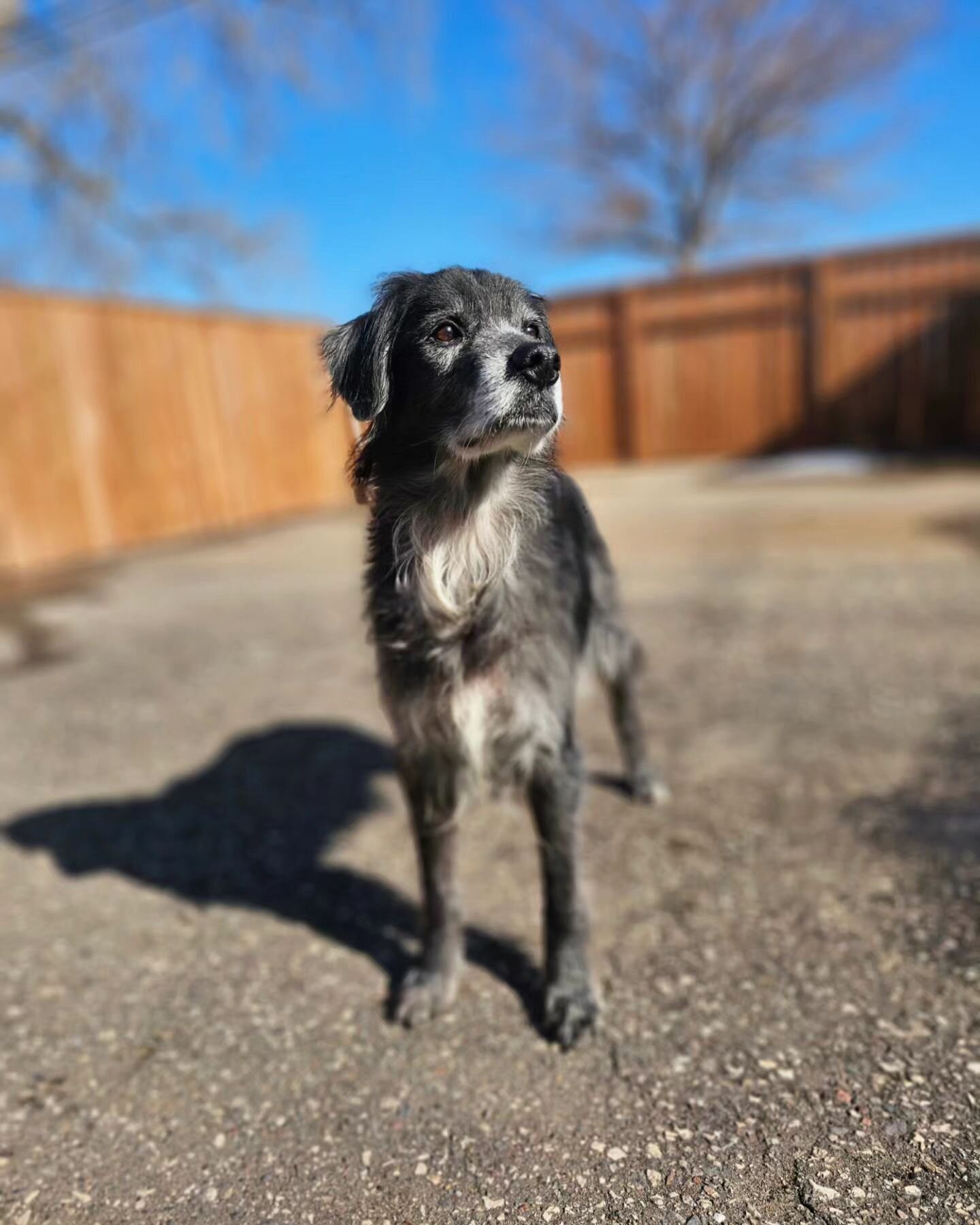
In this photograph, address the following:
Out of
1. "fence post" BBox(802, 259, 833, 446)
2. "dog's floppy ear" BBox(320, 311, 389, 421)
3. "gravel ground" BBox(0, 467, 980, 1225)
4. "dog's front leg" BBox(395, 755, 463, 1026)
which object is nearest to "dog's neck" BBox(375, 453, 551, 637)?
"dog's floppy ear" BBox(320, 311, 389, 421)

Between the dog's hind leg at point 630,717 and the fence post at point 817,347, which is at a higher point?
the fence post at point 817,347

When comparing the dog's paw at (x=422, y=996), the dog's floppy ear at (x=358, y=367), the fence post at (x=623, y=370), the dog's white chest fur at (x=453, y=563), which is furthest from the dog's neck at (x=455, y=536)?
the fence post at (x=623, y=370)

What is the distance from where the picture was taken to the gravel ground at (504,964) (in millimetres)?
1786

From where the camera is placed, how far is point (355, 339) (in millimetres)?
2273

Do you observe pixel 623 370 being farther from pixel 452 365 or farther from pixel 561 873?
pixel 561 873

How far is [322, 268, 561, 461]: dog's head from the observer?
2.04 m

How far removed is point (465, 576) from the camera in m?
2.21

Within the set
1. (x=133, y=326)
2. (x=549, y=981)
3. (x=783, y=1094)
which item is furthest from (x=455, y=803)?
(x=133, y=326)

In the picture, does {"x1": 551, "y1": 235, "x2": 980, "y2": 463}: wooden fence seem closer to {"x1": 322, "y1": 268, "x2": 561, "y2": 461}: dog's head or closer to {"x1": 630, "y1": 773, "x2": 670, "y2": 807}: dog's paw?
{"x1": 630, "y1": 773, "x2": 670, "y2": 807}: dog's paw

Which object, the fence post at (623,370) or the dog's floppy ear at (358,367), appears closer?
the dog's floppy ear at (358,367)

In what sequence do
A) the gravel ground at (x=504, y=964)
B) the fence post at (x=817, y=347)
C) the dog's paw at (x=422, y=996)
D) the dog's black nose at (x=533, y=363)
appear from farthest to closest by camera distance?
the fence post at (x=817, y=347), the dog's paw at (x=422, y=996), the dog's black nose at (x=533, y=363), the gravel ground at (x=504, y=964)

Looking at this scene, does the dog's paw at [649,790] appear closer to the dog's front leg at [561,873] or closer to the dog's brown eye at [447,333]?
the dog's front leg at [561,873]

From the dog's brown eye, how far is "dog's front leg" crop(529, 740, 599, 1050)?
1172 millimetres

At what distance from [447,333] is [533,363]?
12.1 inches
